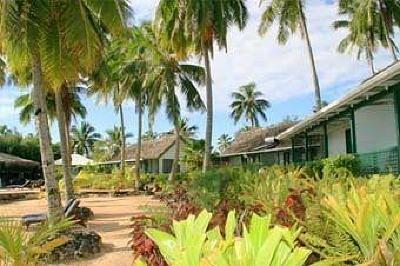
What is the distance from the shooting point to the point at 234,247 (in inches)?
97.4

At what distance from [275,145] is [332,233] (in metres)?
29.7

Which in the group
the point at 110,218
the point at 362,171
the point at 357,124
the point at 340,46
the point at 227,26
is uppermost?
the point at 340,46

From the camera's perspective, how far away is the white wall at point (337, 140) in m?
23.2

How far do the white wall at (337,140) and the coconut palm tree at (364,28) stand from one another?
8654 millimetres

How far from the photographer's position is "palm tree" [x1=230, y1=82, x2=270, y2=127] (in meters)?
79.3

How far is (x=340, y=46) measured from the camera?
42.8 metres

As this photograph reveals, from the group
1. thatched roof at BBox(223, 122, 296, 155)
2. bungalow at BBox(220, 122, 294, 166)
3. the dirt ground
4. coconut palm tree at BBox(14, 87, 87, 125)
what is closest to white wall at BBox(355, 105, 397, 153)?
the dirt ground

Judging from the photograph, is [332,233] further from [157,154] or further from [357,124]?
[157,154]

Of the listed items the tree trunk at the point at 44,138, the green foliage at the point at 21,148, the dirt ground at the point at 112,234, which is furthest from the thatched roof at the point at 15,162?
the tree trunk at the point at 44,138

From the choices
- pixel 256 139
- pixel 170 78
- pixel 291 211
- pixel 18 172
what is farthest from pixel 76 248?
pixel 18 172

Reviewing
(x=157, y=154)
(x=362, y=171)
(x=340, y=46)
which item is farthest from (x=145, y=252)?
(x=157, y=154)

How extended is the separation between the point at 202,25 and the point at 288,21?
9.64 metres

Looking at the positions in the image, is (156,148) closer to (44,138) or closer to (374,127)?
(374,127)

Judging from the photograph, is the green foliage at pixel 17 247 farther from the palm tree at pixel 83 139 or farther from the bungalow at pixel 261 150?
the palm tree at pixel 83 139
